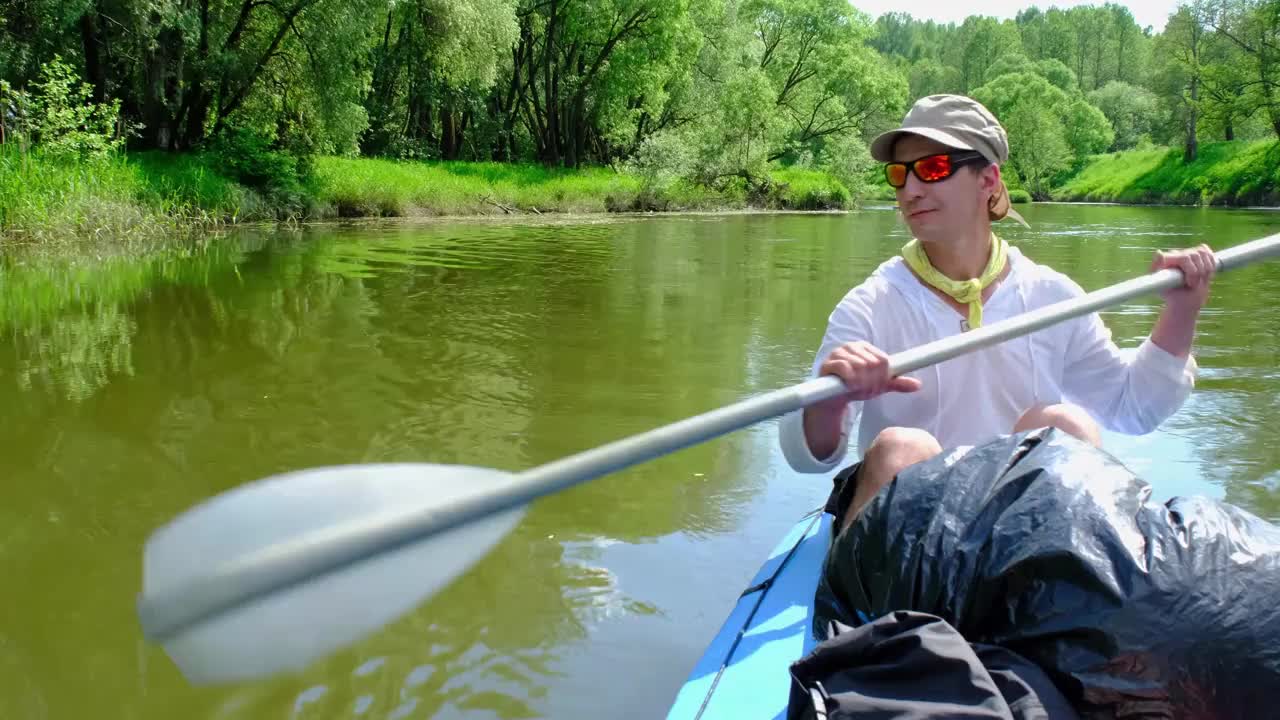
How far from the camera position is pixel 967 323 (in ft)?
7.11

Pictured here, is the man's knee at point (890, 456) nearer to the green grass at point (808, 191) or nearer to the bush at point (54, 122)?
the bush at point (54, 122)

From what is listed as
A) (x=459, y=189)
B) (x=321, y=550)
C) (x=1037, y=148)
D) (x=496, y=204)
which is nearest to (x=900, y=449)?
(x=321, y=550)

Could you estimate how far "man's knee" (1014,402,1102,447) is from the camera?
1.95 meters

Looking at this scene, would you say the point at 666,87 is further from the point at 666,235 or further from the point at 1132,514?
the point at 1132,514

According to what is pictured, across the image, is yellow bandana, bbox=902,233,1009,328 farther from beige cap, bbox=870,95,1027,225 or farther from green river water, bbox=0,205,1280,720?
green river water, bbox=0,205,1280,720

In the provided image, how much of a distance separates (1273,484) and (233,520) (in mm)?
3683

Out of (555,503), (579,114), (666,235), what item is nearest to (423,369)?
(555,503)

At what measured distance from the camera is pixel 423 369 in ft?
17.6

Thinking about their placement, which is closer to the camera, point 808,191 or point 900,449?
point 900,449

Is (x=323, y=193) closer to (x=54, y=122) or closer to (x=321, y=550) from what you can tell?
(x=54, y=122)

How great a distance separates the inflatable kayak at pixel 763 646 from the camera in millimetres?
1691

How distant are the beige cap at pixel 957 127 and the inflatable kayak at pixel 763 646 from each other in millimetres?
941

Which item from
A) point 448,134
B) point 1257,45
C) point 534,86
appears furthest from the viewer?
point 1257,45

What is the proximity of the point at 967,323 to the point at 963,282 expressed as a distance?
0.30 feet
